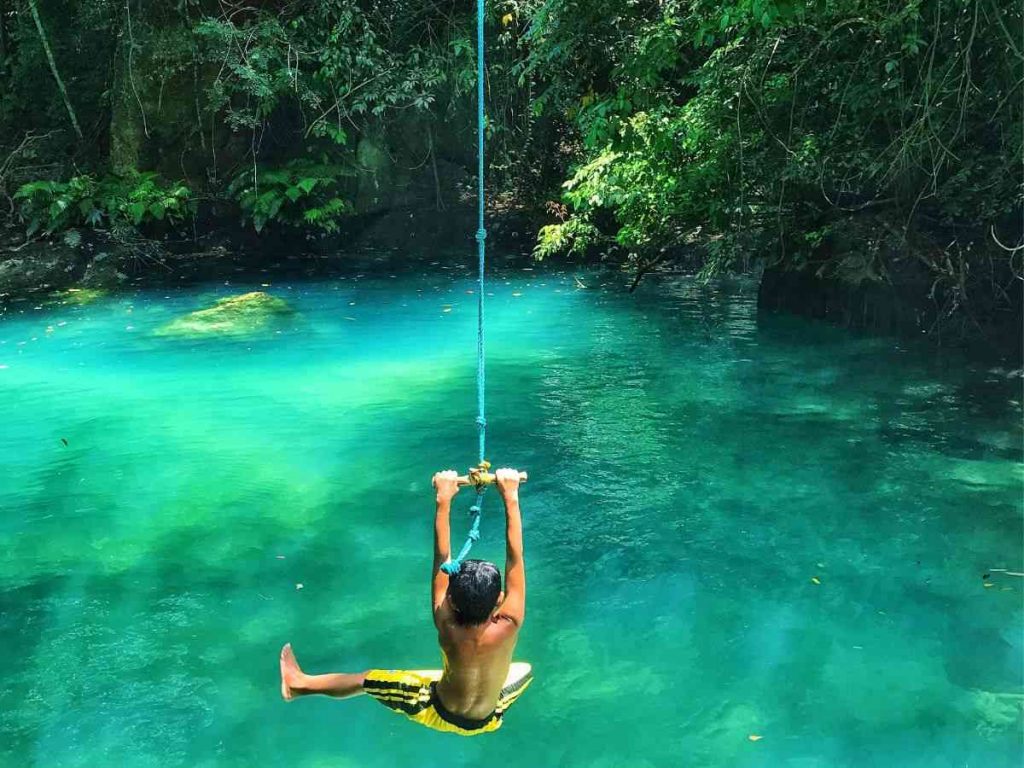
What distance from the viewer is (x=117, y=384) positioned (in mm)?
A: 8367

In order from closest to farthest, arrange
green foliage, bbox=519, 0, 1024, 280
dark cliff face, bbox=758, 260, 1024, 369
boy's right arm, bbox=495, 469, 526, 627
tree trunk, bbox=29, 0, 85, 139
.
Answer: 1. boy's right arm, bbox=495, 469, 526, 627
2. green foliage, bbox=519, 0, 1024, 280
3. dark cliff face, bbox=758, 260, 1024, 369
4. tree trunk, bbox=29, 0, 85, 139

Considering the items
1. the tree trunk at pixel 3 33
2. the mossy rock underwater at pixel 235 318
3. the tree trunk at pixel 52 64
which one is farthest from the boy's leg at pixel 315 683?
the tree trunk at pixel 3 33

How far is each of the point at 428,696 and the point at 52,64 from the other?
1434 centimetres

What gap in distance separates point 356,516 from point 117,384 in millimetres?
4149

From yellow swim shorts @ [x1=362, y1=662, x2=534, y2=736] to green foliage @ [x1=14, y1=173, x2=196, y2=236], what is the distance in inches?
460

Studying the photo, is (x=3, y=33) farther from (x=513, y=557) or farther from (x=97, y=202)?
(x=513, y=557)

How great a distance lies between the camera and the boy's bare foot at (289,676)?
3.44 m

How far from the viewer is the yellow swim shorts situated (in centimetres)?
307

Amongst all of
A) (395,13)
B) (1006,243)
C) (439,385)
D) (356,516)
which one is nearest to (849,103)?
(1006,243)

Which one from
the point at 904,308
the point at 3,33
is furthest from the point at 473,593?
the point at 3,33

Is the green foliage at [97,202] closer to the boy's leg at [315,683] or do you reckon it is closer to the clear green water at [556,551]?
the clear green water at [556,551]

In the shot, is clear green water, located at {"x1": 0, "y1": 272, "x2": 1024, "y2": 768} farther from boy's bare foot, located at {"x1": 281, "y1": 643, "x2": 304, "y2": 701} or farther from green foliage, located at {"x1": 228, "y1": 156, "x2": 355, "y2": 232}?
green foliage, located at {"x1": 228, "y1": 156, "x2": 355, "y2": 232}

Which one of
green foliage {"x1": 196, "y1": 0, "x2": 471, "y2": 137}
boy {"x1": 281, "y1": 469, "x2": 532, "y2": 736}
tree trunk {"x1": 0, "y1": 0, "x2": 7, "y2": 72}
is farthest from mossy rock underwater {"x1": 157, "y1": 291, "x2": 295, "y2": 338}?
boy {"x1": 281, "y1": 469, "x2": 532, "y2": 736}

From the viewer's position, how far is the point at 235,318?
35.4 ft
